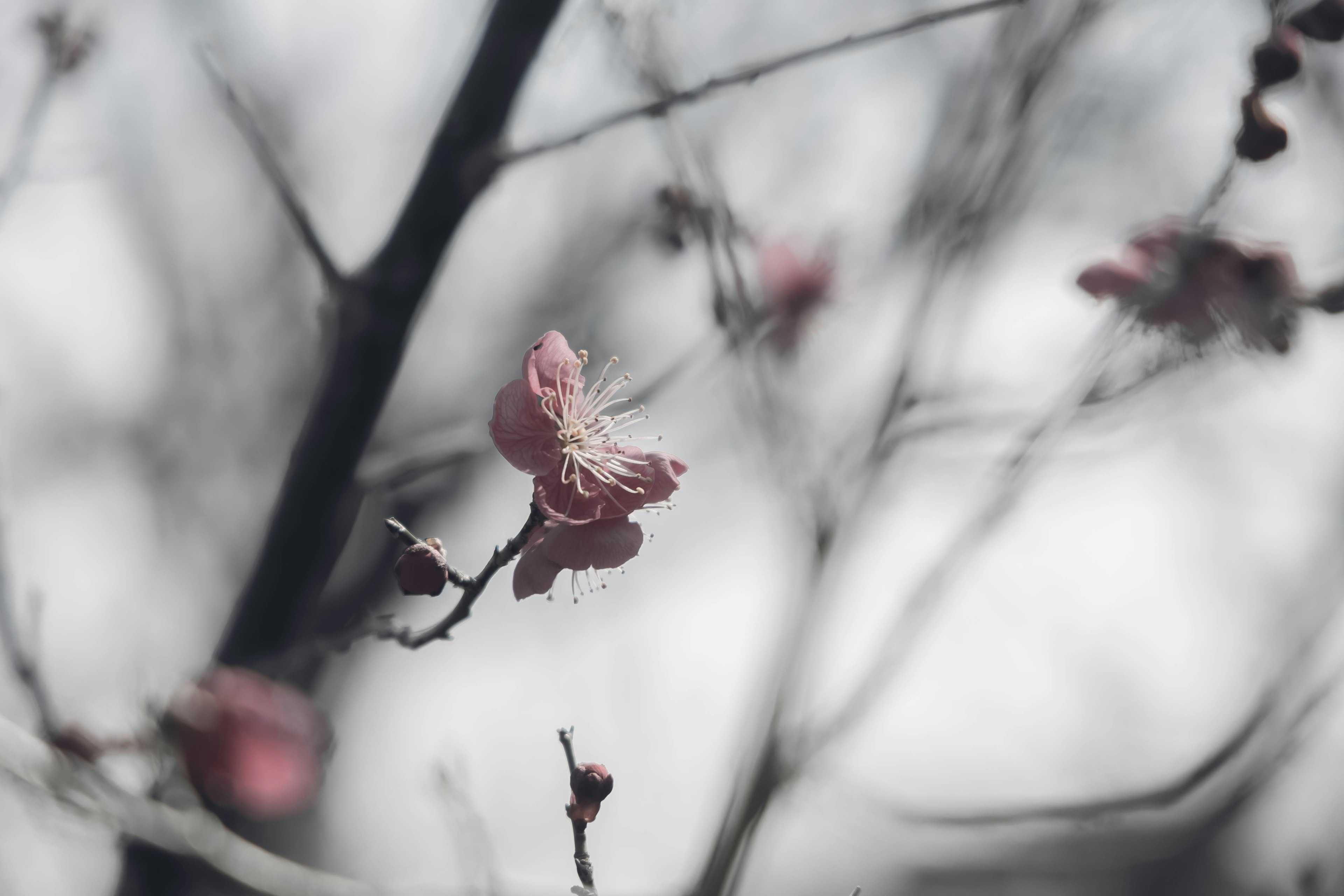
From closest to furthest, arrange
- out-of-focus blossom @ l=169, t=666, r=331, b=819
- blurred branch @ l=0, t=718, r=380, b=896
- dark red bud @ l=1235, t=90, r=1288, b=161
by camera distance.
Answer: dark red bud @ l=1235, t=90, r=1288, b=161 → blurred branch @ l=0, t=718, r=380, b=896 → out-of-focus blossom @ l=169, t=666, r=331, b=819

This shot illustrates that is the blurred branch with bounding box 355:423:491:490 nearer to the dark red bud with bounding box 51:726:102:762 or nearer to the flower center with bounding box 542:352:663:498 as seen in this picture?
the flower center with bounding box 542:352:663:498

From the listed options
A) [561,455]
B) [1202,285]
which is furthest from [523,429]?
[1202,285]

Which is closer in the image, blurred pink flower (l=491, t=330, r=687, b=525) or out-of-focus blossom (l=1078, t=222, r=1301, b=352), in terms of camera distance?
blurred pink flower (l=491, t=330, r=687, b=525)

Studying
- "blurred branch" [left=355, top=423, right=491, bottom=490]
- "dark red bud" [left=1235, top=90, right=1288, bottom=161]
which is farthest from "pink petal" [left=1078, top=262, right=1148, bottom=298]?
"blurred branch" [left=355, top=423, right=491, bottom=490]

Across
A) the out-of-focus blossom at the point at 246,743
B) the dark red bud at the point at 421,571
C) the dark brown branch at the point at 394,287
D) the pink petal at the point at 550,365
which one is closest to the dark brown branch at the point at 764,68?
the dark brown branch at the point at 394,287

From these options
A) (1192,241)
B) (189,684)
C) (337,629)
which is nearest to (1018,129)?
(1192,241)

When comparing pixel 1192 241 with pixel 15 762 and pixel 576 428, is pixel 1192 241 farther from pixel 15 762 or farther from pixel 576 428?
pixel 15 762

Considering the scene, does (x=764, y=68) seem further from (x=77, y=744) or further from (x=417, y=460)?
(x=77, y=744)
